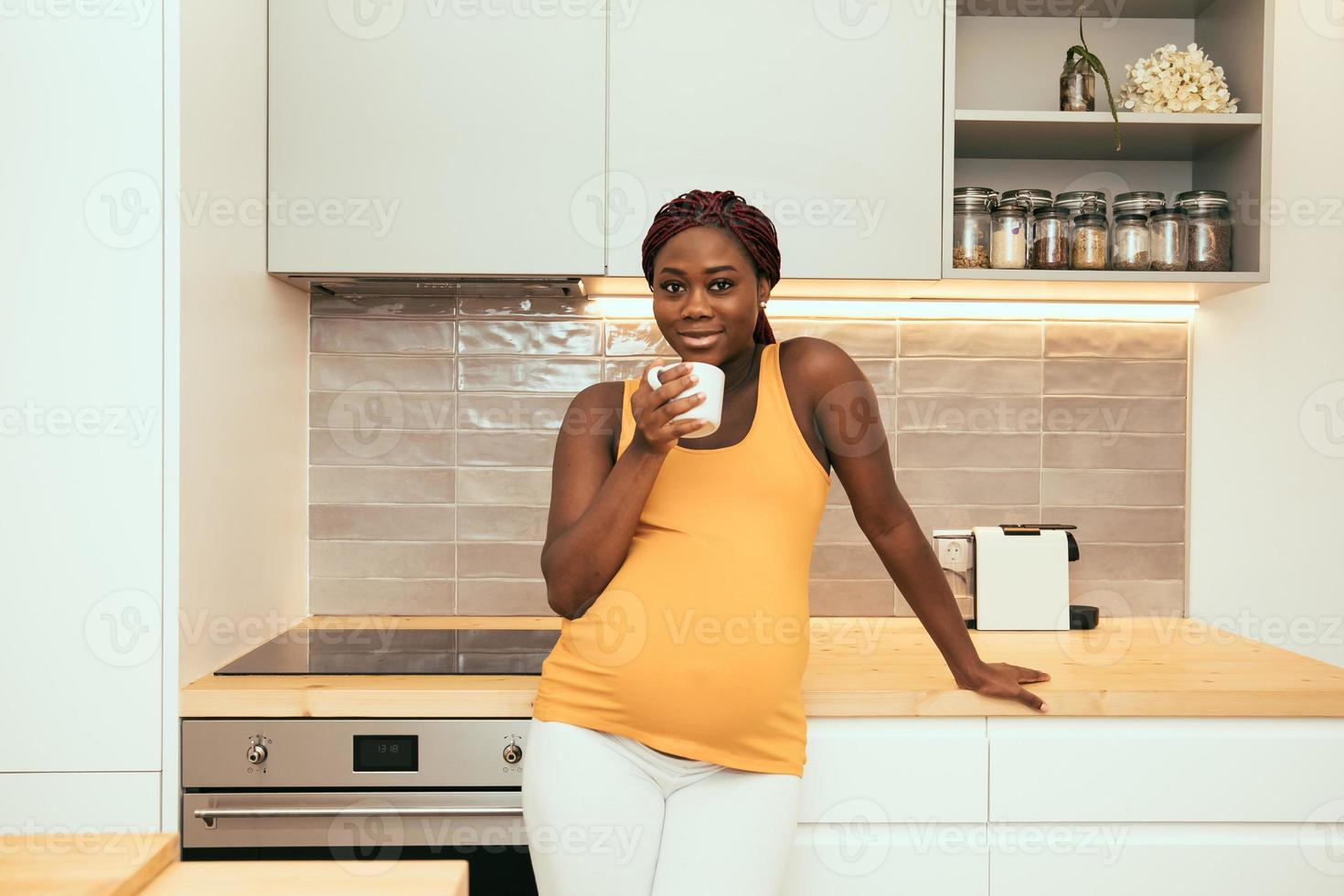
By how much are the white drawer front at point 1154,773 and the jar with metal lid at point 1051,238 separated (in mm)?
804

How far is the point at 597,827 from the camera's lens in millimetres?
1140

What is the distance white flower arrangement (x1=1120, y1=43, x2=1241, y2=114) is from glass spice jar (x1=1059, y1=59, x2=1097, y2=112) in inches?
3.0

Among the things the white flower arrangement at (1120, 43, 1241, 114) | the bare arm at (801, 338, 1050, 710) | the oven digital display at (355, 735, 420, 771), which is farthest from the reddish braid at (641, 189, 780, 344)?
the white flower arrangement at (1120, 43, 1241, 114)

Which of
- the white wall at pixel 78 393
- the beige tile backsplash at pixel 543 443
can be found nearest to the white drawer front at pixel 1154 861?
the beige tile backsplash at pixel 543 443

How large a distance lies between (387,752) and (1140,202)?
155 cm

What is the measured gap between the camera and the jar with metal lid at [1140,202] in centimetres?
185

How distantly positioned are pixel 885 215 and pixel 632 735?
1029 millimetres

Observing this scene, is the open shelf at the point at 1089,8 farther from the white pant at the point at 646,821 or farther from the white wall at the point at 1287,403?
the white pant at the point at 646,821

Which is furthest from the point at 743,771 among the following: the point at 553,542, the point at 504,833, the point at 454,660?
the point at 454,660

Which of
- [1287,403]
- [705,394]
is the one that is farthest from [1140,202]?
[705,394]

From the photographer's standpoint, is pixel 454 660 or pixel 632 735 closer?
pixel 632 735

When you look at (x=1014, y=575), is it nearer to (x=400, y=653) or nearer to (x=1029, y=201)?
(x=1029, y=201)

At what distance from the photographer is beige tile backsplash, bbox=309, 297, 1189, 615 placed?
2.10 metres

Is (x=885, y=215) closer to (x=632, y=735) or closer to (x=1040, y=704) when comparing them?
(x=1040, y=704)
